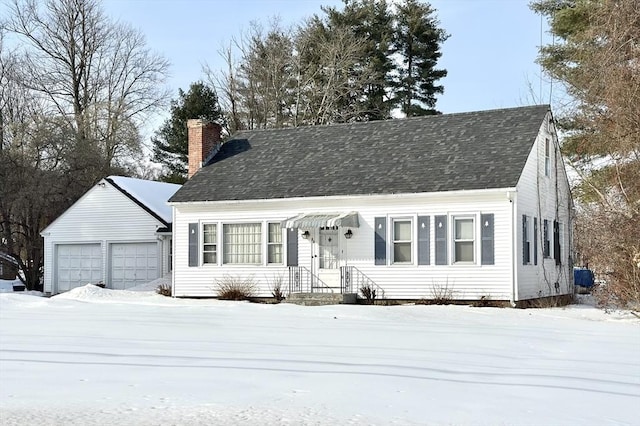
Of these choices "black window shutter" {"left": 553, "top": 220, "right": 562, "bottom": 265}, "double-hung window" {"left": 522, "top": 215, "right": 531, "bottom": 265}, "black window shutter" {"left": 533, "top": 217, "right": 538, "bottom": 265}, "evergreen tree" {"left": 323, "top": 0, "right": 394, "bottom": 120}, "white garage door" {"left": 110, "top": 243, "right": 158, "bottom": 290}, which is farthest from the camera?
"evergreen tree" {"left": 323, "top": 0, "right": 394, "bottom": 120}

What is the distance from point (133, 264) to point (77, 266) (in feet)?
8.19

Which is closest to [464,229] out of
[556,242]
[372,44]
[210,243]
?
[556,242]

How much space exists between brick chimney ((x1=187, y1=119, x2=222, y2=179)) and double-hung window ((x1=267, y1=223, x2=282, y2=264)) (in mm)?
4623

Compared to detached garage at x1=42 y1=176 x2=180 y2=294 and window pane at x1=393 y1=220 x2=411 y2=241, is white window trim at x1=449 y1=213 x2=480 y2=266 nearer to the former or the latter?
window pane at x1=393 y1=220 x2=411 y2=241

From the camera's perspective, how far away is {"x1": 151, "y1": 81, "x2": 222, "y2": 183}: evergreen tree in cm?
4688

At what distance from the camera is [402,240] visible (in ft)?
70.9

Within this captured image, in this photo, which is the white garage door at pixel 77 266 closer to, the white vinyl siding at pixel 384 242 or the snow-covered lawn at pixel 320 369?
the white vinyl siding at pixel 384 242

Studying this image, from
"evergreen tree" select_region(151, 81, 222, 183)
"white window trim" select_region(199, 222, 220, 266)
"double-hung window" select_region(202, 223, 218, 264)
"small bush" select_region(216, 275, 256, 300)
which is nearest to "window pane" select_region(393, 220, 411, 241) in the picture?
"small bush" select_region(216, 275, 256, 300)

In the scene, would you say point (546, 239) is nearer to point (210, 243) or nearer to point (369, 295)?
point (369, 295)

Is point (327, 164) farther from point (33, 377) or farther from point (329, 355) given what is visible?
point (33, 377)

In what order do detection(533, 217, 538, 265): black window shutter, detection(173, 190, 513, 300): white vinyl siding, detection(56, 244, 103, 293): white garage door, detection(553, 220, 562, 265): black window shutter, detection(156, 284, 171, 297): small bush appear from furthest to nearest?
detection(56, 244, 103, 293): white garage door
detection(156, 284, 171, 297): small bush
detection(553, 220, 562, 265): black window shutter
detection(533, 217, 538, 265): black window shutter
detection(173, 190, 513, 300): white vinyl siding

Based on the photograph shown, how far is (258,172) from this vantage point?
2484cm

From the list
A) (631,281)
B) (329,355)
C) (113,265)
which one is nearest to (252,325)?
(329,355)

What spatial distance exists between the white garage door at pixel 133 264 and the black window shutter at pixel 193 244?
5091 millimetres
